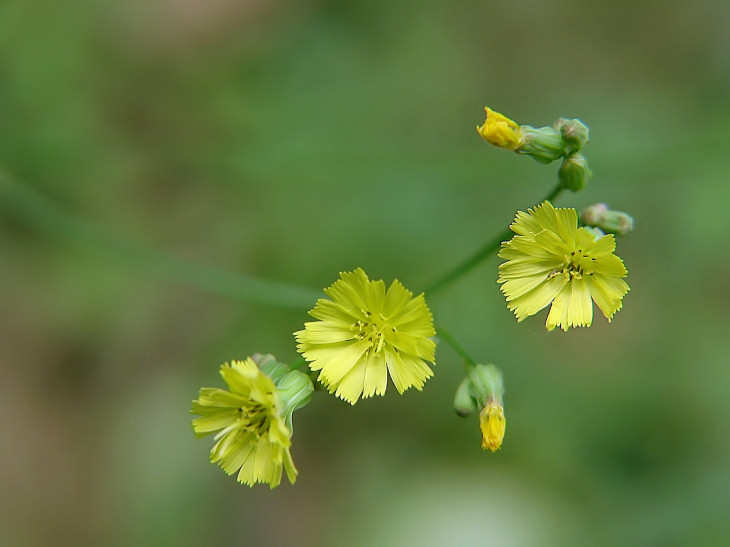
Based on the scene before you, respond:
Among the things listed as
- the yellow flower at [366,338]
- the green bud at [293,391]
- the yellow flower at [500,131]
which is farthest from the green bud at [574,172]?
the green bud at [293,391]

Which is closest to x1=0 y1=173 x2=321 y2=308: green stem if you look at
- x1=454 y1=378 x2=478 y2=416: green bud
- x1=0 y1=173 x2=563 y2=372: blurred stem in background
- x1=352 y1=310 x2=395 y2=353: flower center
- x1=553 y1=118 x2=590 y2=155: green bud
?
x1=0 y1=173 x2=563 y2=372: blurred stem in background

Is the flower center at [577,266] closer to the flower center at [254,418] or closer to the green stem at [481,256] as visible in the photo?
the green stem at [481,256]

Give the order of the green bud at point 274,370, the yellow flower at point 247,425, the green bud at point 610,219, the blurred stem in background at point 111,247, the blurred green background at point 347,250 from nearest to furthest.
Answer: the yellow flower at point 247,425 → the green bud at point 274,370 → the green bud at point 610,219 → the blurred stem in background at point 111,247 → the blurred green background at point 347,250

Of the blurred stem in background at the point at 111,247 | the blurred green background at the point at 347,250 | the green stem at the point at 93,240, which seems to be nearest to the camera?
the blurred stem in background at the point at 111,247

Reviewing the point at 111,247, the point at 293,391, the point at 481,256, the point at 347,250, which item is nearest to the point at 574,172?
the point at 481,256

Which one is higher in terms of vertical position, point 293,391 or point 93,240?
point 93,240

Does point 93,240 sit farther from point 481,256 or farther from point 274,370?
point 481,256

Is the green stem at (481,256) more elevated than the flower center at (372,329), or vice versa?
the green stem at (481,256)

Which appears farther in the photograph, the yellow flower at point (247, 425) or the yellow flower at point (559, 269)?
the yellow flower at point (559, 269)
